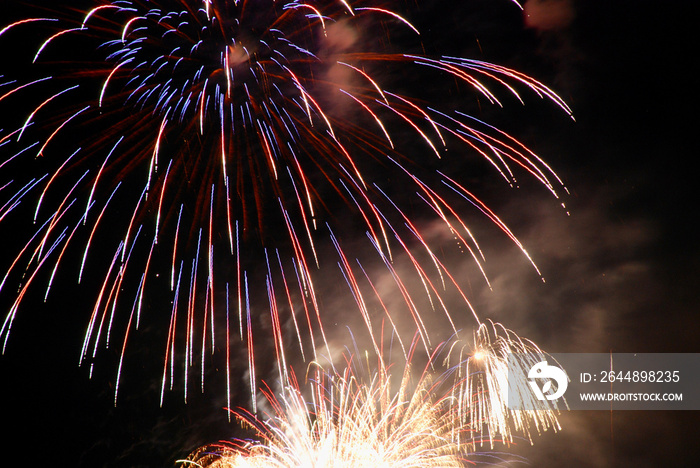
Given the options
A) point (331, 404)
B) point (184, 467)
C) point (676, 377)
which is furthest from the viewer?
point (184, 467)

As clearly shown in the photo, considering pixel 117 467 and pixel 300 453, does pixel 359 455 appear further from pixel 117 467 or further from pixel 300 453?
pixel 117 467

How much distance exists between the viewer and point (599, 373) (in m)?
13.7

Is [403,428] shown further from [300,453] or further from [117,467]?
[117,467]

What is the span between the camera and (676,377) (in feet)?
43.9

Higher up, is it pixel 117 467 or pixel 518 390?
pixel 518 390

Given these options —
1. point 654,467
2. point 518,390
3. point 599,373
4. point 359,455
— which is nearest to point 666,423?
point 654,467

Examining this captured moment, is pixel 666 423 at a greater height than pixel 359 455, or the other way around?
pixel 666 423

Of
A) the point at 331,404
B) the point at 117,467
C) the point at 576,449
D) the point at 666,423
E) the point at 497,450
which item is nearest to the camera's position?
the point at 331,404

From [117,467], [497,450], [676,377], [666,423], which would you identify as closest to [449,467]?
[676,377]

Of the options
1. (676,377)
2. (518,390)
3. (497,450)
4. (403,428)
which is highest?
(676,377)

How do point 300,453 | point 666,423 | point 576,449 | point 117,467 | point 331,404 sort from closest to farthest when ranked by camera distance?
point 331,404
point 300,453
point 117,467
point 666,423
point 576,449

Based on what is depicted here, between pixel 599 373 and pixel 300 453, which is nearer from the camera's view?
pixel 300 453

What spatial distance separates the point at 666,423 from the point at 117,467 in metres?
29.9

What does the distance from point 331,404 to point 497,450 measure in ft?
151
